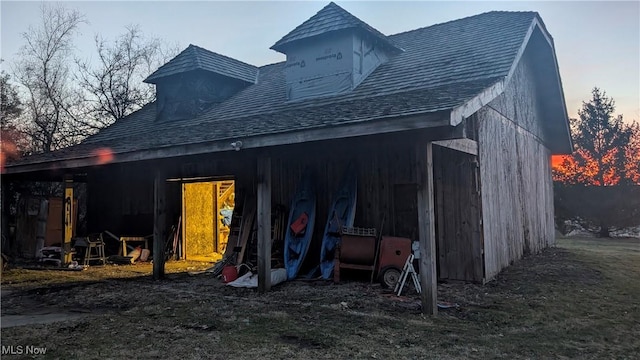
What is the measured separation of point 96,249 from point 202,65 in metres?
5.63

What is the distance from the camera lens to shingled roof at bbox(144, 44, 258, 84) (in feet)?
41.6

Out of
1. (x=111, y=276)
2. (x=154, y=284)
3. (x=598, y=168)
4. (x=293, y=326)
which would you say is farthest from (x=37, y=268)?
(x=598, y=168)

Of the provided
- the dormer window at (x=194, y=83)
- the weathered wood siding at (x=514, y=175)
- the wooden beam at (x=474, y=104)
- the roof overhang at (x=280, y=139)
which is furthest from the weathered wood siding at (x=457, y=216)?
the dormer window at (x=194, y=83)

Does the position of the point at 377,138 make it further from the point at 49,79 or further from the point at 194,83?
the point at 49,79

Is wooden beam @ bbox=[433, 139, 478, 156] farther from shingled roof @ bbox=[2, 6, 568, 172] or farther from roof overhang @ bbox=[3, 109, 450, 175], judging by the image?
roof overhang @ bbox=[3, 109, 450, 175]

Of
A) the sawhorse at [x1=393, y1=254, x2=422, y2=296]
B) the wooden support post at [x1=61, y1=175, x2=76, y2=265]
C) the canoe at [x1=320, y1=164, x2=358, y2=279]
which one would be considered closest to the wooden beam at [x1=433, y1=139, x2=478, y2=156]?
the sawhorse at [x1=393, y1=254, x2=422, y2=296]

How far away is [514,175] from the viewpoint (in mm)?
10125

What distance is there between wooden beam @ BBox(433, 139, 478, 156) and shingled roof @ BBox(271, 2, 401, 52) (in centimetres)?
372

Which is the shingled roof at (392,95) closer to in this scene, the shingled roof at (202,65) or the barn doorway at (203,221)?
the shingled roof at (202,65)

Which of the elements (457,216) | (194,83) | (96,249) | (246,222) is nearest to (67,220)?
(96,249)

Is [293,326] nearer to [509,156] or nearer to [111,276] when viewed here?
[111,276]

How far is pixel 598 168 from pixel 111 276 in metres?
26.5

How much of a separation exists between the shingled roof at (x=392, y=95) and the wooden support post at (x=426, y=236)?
62cm

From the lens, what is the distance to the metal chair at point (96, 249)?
11.2 metres
